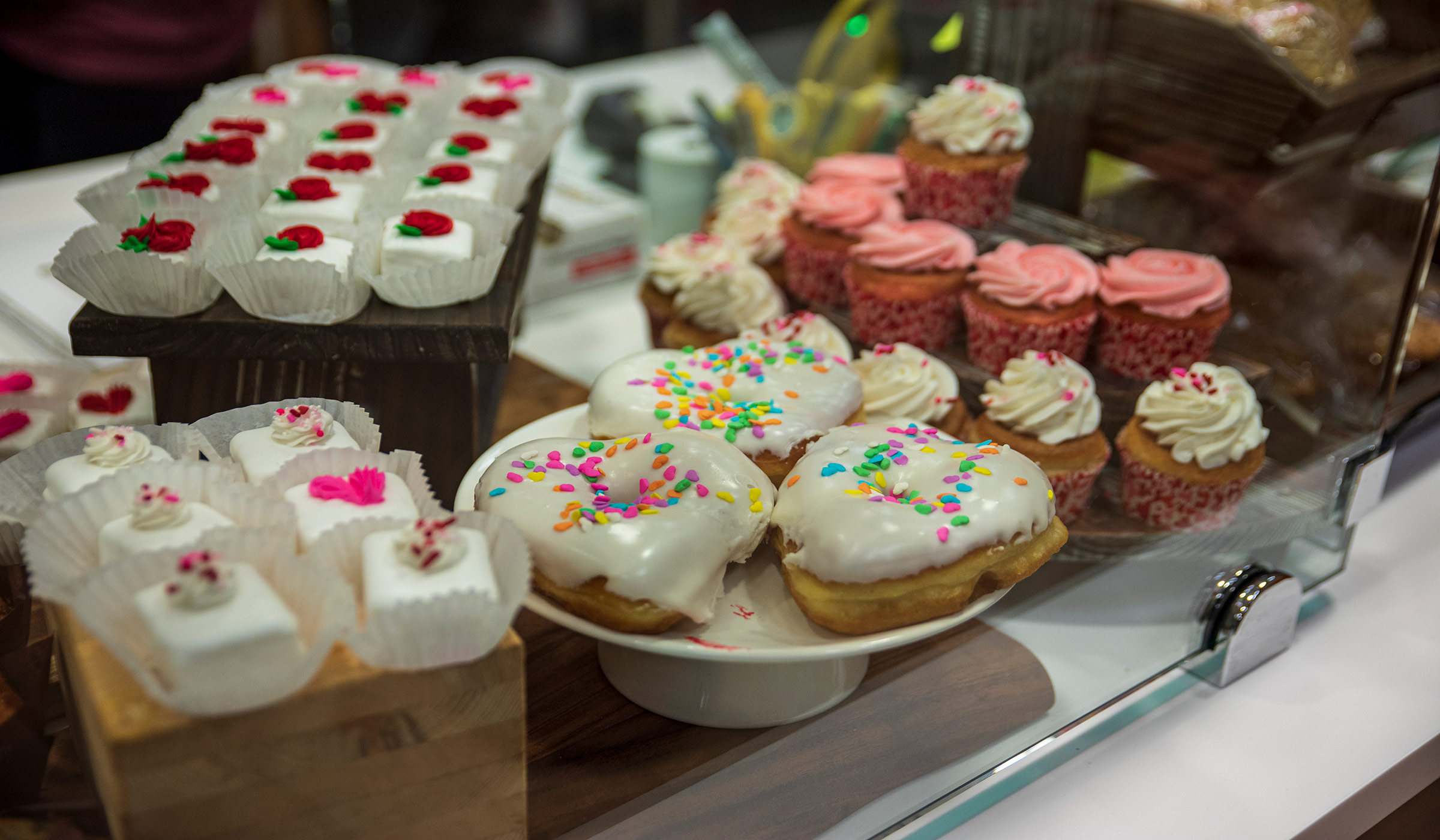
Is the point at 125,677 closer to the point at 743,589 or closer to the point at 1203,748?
the point at 743,589

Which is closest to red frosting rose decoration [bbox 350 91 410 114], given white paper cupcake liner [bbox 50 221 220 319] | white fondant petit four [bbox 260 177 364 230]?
white fondant petit four [bbox 260 177 364 230]

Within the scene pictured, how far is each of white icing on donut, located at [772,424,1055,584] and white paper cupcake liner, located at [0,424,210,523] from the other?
55 centimetres

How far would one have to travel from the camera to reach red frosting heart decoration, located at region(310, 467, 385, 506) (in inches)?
37.7

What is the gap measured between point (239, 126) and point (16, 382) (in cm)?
53

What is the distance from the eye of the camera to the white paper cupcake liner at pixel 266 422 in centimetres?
108

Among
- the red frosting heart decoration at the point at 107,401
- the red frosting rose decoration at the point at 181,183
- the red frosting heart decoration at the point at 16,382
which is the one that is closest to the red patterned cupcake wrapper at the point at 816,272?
the red frosting rose decoration at the point at 181,183

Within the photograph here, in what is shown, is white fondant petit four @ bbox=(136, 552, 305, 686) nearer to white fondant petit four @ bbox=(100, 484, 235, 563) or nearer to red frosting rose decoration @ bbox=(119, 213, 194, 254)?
white fondant petit four @ bbox=(100, 484, 235, 563)

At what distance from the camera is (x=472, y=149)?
5.62 feet

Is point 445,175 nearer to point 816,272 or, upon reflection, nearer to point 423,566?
point 816,272

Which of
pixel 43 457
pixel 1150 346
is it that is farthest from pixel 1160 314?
pixel 43 457

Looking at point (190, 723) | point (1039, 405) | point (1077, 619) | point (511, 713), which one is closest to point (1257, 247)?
point (1039, 405)

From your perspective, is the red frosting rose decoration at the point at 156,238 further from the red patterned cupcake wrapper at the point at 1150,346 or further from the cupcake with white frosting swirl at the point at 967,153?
the red patterned cupcake wrapper at the point at 1150,346

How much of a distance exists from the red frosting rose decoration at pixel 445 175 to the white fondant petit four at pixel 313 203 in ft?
0.29

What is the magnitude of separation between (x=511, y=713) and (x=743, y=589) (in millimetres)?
331
